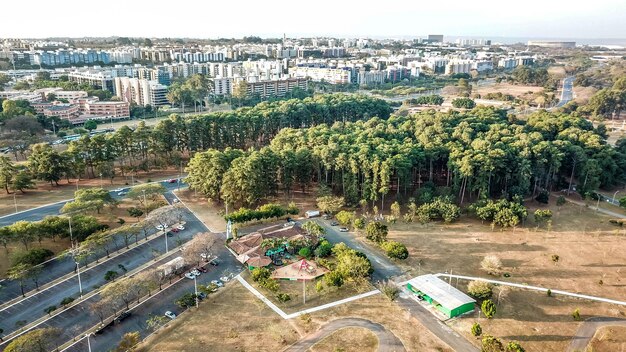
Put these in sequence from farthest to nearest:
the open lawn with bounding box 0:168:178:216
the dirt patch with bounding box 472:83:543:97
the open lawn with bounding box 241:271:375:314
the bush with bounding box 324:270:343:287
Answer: the dirt patch with bounding box 472:83:543:97 → the open lawn with bounding box 0:168:178:216 → the bush with bounding box 324:270:343:287 → the open lawn with bounding box 241:271:375:314

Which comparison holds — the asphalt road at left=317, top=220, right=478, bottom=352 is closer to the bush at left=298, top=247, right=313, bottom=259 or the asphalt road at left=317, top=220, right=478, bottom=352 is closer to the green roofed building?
the green roofed building

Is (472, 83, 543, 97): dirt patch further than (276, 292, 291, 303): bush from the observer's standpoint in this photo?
Yes

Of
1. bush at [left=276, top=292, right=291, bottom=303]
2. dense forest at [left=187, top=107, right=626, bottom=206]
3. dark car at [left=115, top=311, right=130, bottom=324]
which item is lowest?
dark car at [left=115, top=311, right=130, bottom=324]

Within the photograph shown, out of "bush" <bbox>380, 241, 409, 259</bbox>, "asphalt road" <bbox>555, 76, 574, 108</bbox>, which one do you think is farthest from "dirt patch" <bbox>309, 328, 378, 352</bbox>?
"asphalt road" <bbox>555, 76, 574, 108</bbox>

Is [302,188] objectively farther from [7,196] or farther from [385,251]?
[7,196]

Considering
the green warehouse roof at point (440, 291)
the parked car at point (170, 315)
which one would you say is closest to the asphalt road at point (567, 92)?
the green warehouse roof at point (440, 291)

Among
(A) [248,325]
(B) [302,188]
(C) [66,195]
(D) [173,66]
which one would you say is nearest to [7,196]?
(C) [66,195]
